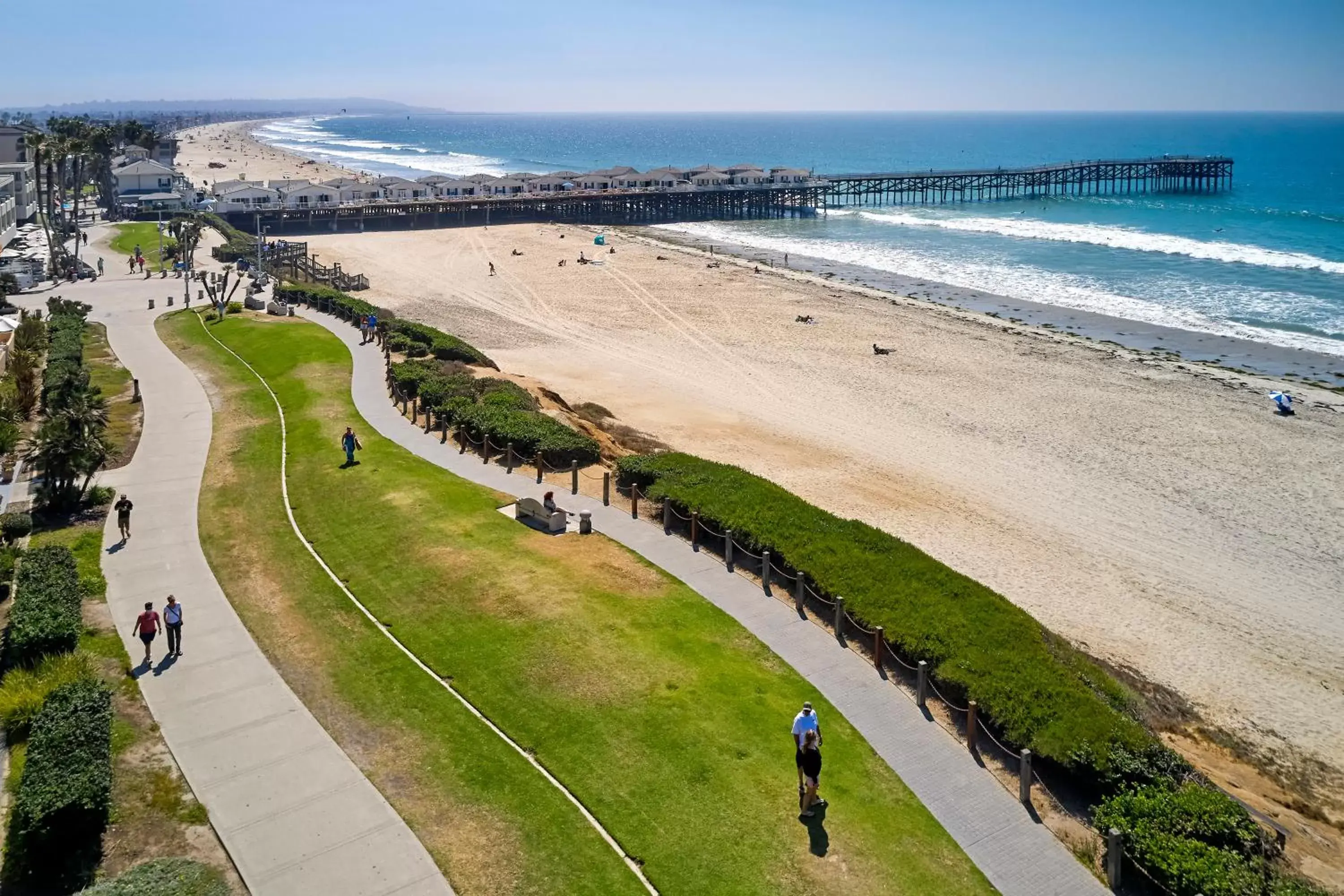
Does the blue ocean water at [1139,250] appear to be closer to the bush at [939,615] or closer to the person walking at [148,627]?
the bush at [939,615]

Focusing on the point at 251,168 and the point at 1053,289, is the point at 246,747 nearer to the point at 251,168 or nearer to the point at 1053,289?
the point at 1053,289

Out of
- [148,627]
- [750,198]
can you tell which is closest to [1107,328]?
[148,627]

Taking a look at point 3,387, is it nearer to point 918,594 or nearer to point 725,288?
point 918,594

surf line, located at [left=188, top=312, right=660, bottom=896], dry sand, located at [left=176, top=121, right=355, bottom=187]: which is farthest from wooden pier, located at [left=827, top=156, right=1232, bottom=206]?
surf line, located at [left=188, top=312, right=660, bottom=896]

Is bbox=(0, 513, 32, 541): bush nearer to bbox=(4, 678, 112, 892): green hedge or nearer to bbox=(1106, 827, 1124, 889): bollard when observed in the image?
bbox=(4, 678, 112, 892): green hedge

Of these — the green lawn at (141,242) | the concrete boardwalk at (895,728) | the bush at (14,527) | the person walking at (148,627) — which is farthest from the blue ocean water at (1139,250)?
the bush at (14,527)
